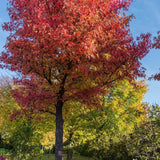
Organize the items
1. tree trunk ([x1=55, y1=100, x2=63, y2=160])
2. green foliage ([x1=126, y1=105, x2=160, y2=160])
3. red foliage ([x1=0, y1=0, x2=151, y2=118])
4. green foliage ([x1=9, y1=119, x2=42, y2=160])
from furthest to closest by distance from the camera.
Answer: green foliage ([x1=9, y1=119, x2=42, y2=160])
tree trunk ([x1=55, y1=100, x2=63, y2=160])
green foliage ([x1=126, y1=105, x2=160, y2=160])
red foliage ([x1=0, y1=0, x2=151, y2=118])

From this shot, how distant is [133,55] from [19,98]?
6379mm

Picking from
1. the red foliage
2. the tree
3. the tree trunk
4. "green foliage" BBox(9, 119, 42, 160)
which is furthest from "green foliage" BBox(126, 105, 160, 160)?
"green foliage" BBox(9, 119, 42, 160)

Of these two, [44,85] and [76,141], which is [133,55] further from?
[76,141]

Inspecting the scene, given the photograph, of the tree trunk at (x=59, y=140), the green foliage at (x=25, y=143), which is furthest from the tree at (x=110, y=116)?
the tree trunk at (x=59, y=140)

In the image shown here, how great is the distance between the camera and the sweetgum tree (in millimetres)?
8430

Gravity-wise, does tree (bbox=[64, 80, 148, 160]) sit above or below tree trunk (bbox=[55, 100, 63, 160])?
above

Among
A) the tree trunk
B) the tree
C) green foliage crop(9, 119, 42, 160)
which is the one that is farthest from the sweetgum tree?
green foliage crop(9, 119, 42, 160)

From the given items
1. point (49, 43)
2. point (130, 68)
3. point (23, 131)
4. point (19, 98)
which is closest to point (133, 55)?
point (130, 68)

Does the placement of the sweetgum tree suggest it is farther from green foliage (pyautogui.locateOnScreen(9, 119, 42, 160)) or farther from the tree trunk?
green foliage (pyautogui.locateOnScreen(9, 119, 42, 160))

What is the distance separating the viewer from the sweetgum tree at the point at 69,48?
8.43 metres

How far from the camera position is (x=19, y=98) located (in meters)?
10.4

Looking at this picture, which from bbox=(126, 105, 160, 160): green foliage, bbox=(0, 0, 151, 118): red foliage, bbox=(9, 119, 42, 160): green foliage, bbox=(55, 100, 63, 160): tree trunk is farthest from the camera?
bbox=(9, 119, 42, 160): green foliage

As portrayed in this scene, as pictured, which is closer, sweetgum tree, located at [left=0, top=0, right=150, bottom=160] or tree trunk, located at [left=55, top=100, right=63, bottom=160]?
sweetgum tree, located at [left=0, top=0, right=150, bottom=160]

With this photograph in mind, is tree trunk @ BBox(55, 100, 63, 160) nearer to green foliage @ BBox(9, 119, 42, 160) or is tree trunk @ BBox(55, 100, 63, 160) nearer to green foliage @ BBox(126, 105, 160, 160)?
green foliage @ BBox(126, 105, 160, 160)
